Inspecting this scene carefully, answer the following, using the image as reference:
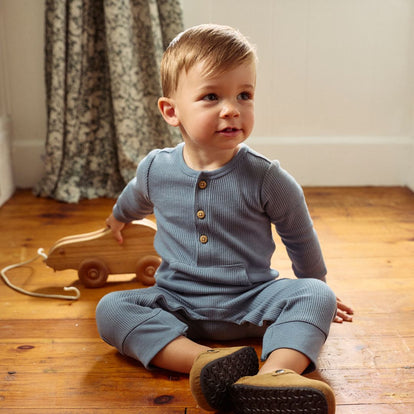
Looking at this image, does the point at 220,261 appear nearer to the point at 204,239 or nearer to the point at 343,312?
the point at 204,239

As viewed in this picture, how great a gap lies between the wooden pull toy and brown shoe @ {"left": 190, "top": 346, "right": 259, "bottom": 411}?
1.75 feet

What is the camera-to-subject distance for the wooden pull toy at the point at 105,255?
1446 mm

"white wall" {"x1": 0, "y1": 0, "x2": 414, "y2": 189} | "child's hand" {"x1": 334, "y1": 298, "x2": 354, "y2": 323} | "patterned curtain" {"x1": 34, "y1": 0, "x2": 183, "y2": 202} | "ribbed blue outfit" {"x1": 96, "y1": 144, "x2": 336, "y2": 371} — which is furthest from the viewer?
"white wall" {"x1": 0, "y1": 0, "x2": 414, "y2": 189}

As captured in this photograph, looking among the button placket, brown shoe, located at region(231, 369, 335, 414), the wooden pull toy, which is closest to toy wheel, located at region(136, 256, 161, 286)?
the wooden pull toy

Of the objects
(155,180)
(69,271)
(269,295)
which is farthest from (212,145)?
(69,271)

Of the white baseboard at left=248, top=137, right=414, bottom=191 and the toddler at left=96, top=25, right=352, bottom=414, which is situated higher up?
the toddler at left=96, top=25, right=352, bottom=414

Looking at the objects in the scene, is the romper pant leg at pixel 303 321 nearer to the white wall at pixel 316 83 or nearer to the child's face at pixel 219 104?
the child's face at pixel 219 104

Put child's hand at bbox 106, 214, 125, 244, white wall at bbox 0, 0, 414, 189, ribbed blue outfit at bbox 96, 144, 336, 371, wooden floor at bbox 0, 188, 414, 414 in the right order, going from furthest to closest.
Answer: white wall at bbox 0, 0, 414, 189, child's hand at bbox 106, 214, 125, 244, ribbed blue outfit at bbox 96, 144, 336, 371, wooden floor at bbox 0, 188, 414, 414

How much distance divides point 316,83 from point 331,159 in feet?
0.98

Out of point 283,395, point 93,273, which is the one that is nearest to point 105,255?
point 93,273

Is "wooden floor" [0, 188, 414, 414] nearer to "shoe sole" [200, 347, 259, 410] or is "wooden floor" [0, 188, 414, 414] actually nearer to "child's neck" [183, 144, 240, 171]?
"shoe sole" [200, 347, 259, 410]

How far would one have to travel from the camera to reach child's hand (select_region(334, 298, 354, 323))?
1243 mm

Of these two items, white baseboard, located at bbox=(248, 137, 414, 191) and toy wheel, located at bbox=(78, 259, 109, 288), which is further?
white baseboard, located at bbox=(248, 137, 414, 191)

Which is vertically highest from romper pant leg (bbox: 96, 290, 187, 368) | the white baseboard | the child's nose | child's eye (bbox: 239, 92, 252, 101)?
child's eye (bbox: 239, 92, 252, 101)
